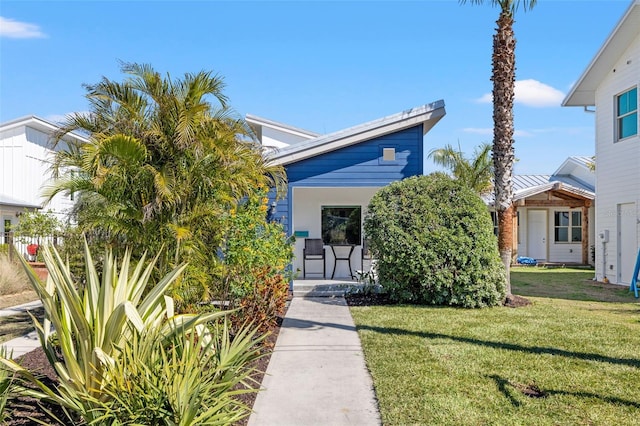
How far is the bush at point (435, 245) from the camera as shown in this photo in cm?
1003

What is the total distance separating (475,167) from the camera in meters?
21.0

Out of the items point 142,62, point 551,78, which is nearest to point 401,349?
point 142,62

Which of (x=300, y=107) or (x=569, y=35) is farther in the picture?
(x=300, y=107)

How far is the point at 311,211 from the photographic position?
1566 cm

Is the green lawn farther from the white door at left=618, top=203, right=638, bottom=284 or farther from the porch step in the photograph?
the white door at left=618, top=203, right=638, bottom=284

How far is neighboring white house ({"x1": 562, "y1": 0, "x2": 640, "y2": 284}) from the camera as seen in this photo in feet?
44.6

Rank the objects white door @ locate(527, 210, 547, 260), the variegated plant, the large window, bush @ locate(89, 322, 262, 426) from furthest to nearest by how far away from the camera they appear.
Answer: white door @ locate(527, 210, 547, 260), the large window, the variegated plant, bush @ locate(89, 322, 262, 426)

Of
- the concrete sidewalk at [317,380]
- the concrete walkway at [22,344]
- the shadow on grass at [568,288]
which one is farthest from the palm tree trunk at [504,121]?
Result: the concrete walkway at [22,344]

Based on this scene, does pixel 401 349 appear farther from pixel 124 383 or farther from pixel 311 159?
pixel 311 159

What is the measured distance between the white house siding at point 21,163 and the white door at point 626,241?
2036 cm

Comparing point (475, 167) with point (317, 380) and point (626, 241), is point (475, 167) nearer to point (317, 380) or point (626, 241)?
point (626, 241)

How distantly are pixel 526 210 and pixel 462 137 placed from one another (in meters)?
4.78

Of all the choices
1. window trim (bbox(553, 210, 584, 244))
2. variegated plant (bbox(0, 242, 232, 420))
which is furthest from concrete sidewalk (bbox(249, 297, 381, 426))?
window trim (bbox(553, 210, 584, 244))

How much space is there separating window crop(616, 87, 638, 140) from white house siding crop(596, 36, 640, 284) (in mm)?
157
